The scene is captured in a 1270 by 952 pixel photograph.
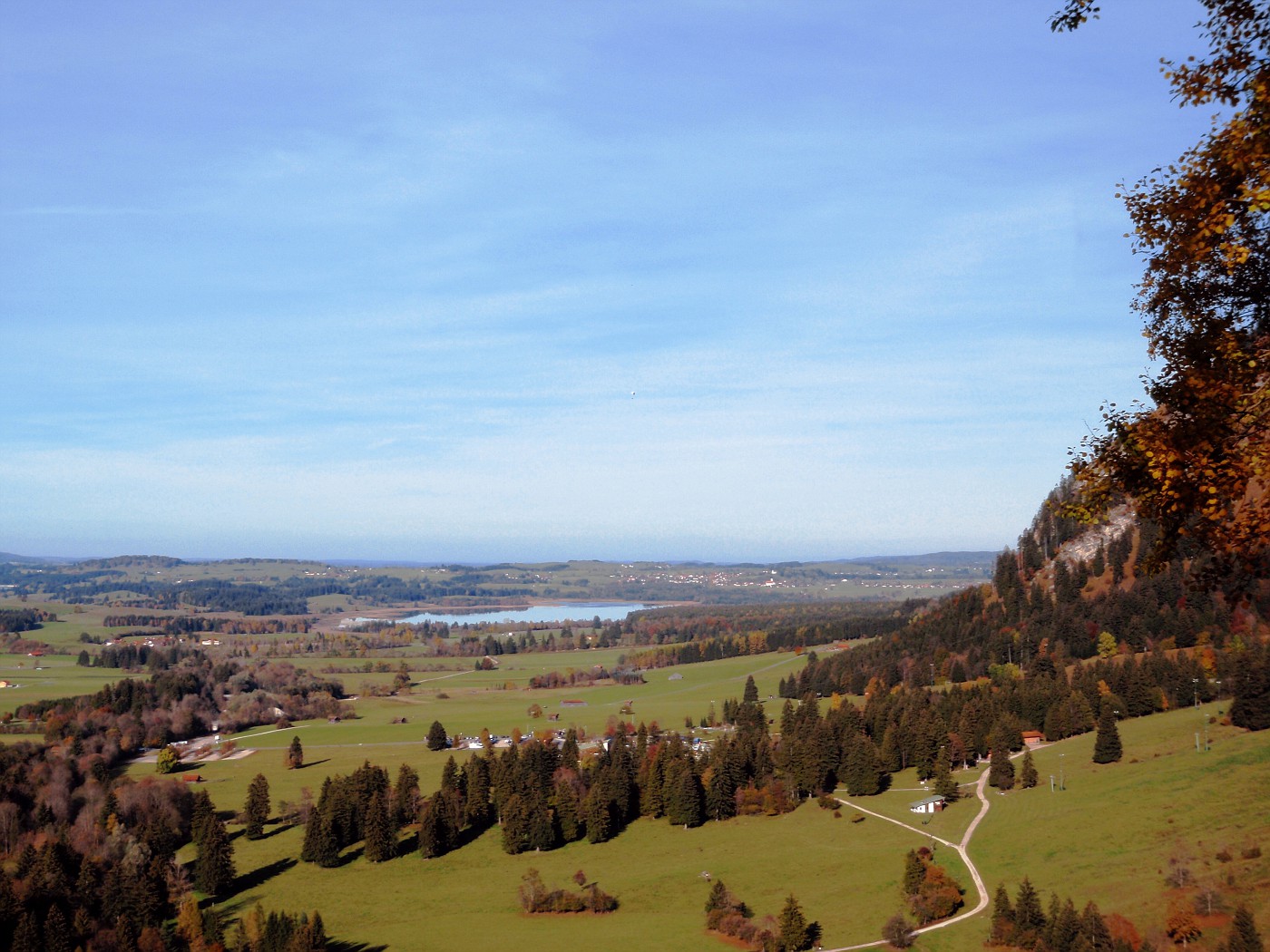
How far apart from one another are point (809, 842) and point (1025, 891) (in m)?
25.8

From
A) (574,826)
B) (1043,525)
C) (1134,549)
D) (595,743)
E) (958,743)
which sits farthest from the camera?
(1043,525)

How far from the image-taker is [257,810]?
86.2m

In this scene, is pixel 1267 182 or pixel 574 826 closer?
pixel 1267 182

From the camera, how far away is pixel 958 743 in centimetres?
9550

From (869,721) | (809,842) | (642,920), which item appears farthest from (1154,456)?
(869,721)

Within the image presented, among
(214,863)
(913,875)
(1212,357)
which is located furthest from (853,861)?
→ (1212,357)

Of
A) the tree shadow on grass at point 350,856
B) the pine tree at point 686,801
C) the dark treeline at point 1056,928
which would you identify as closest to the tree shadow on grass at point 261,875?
the tree shadow on grass at point 350,856

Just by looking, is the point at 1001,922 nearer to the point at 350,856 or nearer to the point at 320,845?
the point at 320,845

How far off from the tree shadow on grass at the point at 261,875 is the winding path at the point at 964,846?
45568 mm

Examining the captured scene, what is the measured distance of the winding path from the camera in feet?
178

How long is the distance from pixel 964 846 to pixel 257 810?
61500mm

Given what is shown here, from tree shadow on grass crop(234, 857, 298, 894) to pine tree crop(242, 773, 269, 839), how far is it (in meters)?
7.37

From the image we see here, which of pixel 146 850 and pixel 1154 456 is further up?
pixel 1154 456

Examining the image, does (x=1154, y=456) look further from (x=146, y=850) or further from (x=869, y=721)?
(x=869, y=721)
